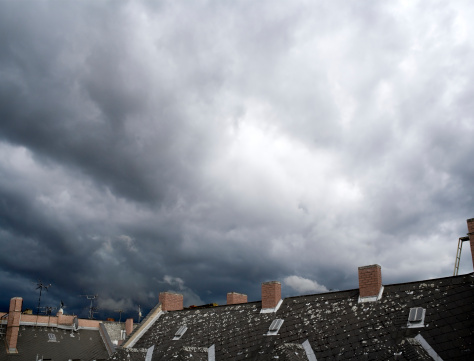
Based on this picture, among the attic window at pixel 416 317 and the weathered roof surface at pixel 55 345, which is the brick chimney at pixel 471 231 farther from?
the weathered roof surface at pixel 55 345

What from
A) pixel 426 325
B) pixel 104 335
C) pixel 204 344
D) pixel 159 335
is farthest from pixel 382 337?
pixel 104 335

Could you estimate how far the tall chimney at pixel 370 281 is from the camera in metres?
22.9

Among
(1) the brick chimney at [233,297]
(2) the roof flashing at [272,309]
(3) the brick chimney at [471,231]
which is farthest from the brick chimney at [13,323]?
(3) the brick chimney at [471,231]

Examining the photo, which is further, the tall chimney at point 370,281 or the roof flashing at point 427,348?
the tall chimney at point 370,281

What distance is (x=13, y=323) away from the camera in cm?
4016

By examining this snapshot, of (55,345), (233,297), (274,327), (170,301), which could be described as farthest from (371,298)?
(55,345)

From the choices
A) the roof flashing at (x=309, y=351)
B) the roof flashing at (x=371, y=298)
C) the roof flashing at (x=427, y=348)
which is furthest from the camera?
the roof flashing at (x=371, y=298)

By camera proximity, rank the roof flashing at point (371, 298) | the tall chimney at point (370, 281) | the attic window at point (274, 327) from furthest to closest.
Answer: the attic window at point (274, 327) < the tall chimney at point (370, 281) < the roof flashing at point (371, 298)

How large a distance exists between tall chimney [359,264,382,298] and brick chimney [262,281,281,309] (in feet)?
19.3

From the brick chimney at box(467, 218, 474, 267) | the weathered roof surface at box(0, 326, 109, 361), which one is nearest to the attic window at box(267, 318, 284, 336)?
the brick chimney at box(467, 218, 474, 267)

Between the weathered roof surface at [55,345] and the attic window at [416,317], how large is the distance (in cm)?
3387

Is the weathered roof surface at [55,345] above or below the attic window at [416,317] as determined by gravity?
above

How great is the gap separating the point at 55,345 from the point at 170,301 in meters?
16.7

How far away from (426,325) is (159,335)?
1824 centimetres
